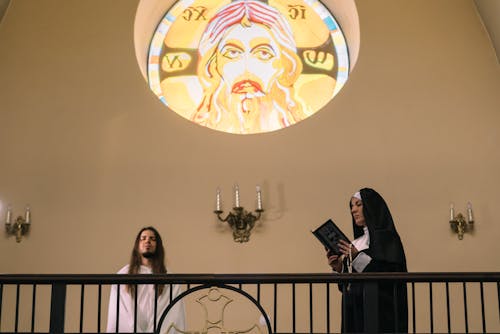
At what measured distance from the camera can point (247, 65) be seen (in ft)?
33.0

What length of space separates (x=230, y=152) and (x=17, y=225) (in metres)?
2.31

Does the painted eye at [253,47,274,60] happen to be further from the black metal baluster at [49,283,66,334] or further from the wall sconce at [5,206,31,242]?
the black metal baluster at [49,283,66,334]

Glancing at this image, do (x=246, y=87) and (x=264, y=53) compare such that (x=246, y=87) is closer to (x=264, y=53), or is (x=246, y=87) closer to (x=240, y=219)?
(x=264, y=53)

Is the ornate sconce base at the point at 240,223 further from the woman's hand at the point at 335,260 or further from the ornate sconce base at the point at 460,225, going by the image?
the woman's hand at the point at 335,260

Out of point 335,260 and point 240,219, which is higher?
point 240,219

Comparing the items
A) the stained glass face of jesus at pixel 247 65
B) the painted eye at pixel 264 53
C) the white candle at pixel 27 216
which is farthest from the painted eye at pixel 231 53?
the white candle at pixel 27 216

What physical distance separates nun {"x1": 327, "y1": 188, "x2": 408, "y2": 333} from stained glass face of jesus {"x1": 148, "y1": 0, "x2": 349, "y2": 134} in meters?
3.60

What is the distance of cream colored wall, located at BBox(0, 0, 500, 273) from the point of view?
883 cm

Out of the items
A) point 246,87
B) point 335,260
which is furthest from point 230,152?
point 335,260

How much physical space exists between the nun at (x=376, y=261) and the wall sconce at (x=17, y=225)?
387cm

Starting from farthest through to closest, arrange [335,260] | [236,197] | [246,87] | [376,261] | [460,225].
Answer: [246,87], [236,197], [460,225], [335,260], [376,261]

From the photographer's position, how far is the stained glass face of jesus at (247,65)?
385 inches

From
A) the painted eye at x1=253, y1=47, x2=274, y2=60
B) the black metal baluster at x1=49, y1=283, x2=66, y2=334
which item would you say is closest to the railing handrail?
the black metal baluster at x1=49, y1=283, x2=66, y2=334

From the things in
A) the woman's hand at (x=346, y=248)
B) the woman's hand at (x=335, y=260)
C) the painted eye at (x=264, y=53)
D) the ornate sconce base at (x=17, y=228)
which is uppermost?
the painted eye at (x=264, y=53)
